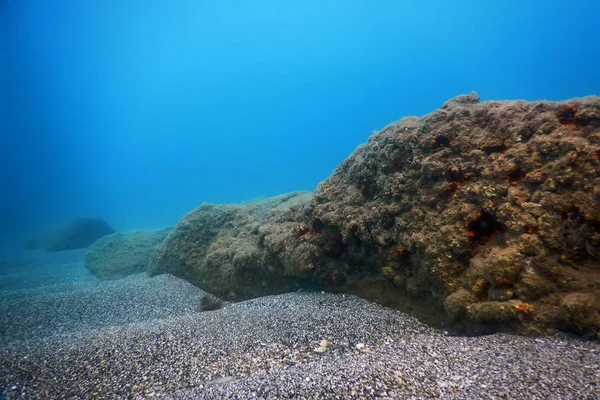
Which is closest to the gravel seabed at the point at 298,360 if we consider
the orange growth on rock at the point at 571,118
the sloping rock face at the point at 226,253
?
the sloping rock face at the point at 226,253

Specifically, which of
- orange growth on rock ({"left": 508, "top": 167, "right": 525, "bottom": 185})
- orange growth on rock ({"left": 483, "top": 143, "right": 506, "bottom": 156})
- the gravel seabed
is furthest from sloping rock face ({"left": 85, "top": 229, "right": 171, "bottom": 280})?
orange growth on rock ({"left": 508, "top": 167, "right": 525, "bottom": 185})

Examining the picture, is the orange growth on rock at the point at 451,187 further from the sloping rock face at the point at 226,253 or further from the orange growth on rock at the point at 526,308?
the sloping rock face at the point at 226,253

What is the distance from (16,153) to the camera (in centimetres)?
9469

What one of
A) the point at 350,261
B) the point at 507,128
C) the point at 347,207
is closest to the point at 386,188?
the point at 347,207

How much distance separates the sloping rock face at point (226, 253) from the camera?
7484mm

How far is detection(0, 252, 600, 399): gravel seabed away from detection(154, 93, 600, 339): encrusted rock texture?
0.41 m

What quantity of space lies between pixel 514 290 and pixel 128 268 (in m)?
16.6

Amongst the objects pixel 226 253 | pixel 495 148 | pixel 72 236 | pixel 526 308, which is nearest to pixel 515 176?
pixel 495 148

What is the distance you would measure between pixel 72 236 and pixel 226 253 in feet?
90.1

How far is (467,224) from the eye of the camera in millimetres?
4469

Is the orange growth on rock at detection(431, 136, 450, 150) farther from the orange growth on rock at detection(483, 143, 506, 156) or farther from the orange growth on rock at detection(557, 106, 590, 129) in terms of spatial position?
the orange growth on rock at detection(557, 106, 590, 129)

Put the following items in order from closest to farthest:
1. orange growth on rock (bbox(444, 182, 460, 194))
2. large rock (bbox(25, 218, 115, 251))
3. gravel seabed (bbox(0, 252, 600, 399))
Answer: gravel seabed (bbox(0, 252, 600, 399)) → orange growth on rock (bbox(444, 182, 460, 194)) → large rock (bbox(25, 218, 115, 251))

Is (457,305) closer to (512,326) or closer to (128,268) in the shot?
(512,326)

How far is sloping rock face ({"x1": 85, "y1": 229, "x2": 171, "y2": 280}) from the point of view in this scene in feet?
47.9
